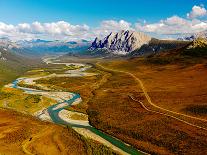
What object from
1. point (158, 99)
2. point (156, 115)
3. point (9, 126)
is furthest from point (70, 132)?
point (158, 99)

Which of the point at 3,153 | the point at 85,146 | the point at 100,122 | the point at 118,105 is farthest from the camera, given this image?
the point at 118,105

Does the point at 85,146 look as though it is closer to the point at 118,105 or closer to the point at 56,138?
the point at 56,138

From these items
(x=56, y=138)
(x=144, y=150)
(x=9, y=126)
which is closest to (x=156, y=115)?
(x=144, y=150)

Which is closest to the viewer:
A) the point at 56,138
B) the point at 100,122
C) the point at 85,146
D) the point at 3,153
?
the point at 3,153

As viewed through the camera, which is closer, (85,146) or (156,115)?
(85,146)

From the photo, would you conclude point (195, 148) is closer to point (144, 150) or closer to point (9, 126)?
point (144, 150)

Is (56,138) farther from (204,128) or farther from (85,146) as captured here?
(204,128)

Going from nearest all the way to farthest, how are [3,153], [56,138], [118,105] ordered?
[3,153]
[56,138]
[118,105]

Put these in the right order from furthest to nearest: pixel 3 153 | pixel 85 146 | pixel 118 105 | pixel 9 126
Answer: pixel 118 105 → pixel 9 126 → pixel 85 146 → pixel 3 153

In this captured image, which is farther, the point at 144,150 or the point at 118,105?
the point at 118,105
